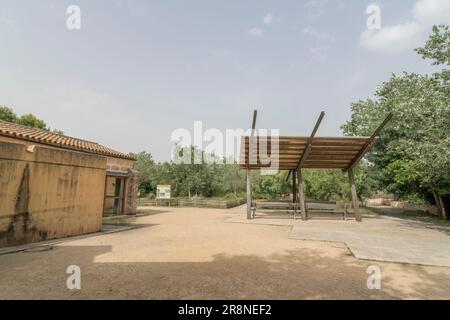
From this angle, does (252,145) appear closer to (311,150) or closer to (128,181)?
(311,150)

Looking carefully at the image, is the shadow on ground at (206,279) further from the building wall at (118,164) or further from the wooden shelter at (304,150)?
the building wall at (118,164)

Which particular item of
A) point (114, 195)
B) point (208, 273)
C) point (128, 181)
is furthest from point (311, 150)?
point (114, 195)

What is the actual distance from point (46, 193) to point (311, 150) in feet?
38.0

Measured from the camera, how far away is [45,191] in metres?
7.35

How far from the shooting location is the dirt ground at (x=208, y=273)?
3.70 meters

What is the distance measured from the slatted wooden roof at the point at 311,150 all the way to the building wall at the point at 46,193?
6.94 m

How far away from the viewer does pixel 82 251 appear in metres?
6.18

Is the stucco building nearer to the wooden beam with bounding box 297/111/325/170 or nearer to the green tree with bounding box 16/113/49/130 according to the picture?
the wooden beam with bounding box 297/111/325/170

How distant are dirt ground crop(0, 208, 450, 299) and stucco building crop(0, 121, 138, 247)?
994mm

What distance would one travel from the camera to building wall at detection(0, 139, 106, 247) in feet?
21.1

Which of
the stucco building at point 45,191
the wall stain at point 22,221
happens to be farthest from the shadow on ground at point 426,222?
the wall stain at point 22,221
